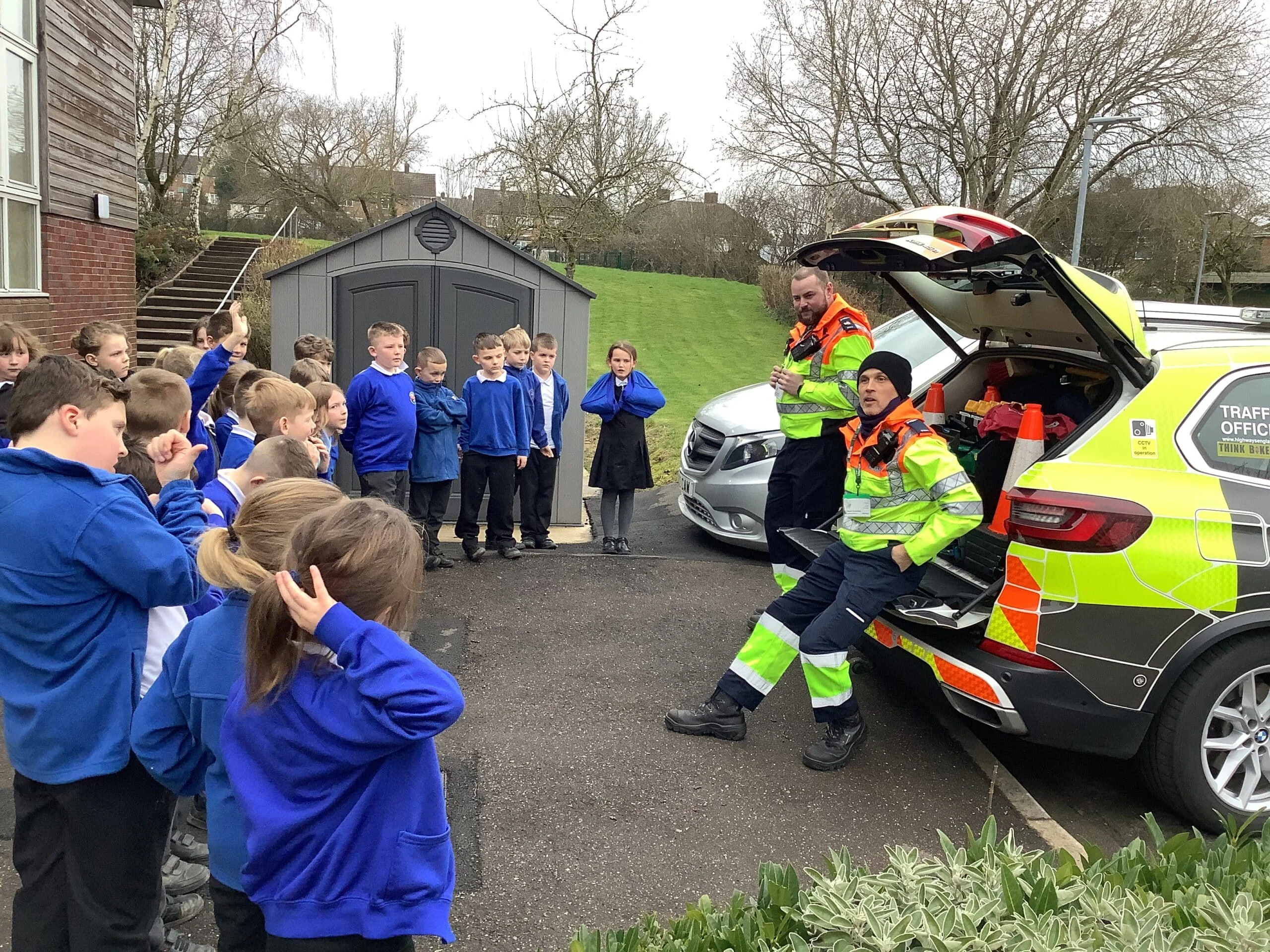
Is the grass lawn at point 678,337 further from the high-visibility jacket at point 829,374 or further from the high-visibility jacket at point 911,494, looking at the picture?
the high-visibility jacket at point 911,494

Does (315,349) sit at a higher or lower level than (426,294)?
lower

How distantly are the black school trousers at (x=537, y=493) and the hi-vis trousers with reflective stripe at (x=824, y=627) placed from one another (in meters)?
3.79

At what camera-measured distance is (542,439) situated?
8000mm

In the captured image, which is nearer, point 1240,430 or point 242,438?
point 1240,430

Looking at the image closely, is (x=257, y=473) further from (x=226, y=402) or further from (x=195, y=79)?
(x=195, y=79)

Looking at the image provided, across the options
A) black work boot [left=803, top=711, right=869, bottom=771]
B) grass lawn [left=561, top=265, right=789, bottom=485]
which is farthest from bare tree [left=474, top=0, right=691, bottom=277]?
black work boot [left=803, top=711, right=869, bottom=771]

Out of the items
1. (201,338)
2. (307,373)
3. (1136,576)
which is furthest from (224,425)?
(1136,576)

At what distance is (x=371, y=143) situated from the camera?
31016 mm

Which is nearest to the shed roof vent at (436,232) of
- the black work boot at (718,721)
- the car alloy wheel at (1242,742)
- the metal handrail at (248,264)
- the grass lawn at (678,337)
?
the grass lawn at (678,337)

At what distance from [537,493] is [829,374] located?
3.51 meters

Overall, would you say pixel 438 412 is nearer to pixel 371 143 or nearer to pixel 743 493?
pixel 743 493

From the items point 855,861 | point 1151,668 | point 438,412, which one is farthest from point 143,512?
point 438,412

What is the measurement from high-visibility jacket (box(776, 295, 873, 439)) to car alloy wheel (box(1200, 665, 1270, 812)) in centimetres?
211

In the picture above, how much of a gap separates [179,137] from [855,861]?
29572 millimetres
